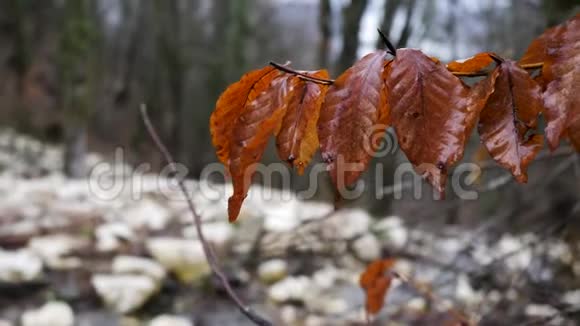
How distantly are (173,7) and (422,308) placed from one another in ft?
18.7

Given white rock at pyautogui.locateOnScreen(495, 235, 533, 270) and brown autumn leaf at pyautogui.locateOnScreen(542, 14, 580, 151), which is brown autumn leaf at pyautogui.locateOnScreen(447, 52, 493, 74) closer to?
brown autumn leaf at pyautogui.locateOnScreen(542, 14, 580, 151)

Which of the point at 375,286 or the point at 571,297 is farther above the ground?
the point at 375,286

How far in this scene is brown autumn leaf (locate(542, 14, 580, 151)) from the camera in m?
0.40

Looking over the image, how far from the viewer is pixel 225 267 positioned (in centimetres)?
218

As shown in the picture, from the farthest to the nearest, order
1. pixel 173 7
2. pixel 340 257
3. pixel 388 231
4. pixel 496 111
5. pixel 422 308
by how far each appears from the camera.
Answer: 1. pixel 173 7
2. pixel 388 231
3. pixel 340 257
4. pixel 422 308
5. pixel 496 111

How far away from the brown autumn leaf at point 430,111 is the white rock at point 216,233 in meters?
1.96

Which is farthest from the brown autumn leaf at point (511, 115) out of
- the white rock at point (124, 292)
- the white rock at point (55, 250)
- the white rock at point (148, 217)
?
the white rock at point (148, 217)

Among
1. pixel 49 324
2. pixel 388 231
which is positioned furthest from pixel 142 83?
pixel 49 324

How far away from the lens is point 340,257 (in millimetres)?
2637

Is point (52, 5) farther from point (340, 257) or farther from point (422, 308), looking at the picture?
point (422, 308)

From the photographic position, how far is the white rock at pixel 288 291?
2.06m

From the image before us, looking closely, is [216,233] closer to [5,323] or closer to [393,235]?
[5,323]

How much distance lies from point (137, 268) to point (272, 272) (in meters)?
0.60

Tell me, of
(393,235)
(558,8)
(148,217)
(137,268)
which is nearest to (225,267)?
(137,268)
